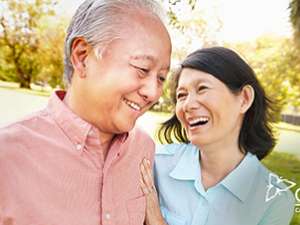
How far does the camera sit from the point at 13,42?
1.44 metres

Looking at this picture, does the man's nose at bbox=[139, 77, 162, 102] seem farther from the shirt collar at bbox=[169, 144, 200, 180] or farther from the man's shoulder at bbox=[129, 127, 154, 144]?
the shirt collar at bbox=[169, 144, 200, 180]

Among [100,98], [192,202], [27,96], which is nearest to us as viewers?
[100,98]

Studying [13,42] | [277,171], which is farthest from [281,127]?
[13,42]

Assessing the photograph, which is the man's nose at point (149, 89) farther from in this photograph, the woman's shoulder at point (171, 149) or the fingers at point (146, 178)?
the woman's shoulder at point (171, 149)

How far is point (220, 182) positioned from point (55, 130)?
0.55 m

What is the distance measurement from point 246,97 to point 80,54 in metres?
0.53

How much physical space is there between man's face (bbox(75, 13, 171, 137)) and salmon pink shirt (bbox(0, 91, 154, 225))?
0.18 ft

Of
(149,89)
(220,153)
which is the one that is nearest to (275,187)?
(220,153)

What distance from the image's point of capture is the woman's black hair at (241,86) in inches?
49.5

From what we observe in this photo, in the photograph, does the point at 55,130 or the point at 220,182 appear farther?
the point at 220,182

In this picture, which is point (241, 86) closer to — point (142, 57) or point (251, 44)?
point (251, 44)

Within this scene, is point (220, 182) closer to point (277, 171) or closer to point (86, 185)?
point (277, 171)

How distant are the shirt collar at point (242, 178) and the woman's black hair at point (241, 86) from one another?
0.09ft

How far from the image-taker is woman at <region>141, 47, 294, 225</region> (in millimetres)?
1263
